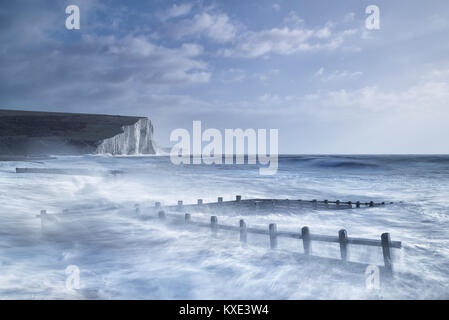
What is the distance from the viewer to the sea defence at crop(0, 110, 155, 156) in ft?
338

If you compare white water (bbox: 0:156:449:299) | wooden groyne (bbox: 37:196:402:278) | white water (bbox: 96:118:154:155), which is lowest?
white water (bbox: 0:156:449:299)

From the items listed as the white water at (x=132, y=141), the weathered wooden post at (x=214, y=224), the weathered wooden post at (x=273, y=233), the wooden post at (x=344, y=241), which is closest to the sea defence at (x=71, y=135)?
the white water at (x=132, y=141)

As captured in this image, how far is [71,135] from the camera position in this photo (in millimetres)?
115375

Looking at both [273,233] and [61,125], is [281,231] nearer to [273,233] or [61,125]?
[273,233]

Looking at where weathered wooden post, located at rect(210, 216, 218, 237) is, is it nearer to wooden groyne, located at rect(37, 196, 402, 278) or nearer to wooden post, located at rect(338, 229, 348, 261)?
wooden groyne, located at rect(37, 196, 402, 278)

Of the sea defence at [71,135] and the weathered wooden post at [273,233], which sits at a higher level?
the sea defence at [71,135]

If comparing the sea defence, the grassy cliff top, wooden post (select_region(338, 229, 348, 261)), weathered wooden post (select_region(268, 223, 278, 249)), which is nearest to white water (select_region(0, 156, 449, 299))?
weathered wooden post (select_region(268, 223, 278, 249))

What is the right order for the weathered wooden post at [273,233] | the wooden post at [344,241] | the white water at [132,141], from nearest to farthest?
the wooden post at [344,241]
the weathered wooden post at [273,233]
the white water at [132,141]

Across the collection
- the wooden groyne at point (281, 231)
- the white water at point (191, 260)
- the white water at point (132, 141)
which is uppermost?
the white water at point (132, 141)

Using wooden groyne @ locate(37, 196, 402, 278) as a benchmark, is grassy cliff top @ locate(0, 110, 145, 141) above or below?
above

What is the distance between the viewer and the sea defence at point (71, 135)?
338 ft

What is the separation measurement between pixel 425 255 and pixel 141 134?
126 meters

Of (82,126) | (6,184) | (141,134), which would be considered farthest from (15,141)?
(6,184)

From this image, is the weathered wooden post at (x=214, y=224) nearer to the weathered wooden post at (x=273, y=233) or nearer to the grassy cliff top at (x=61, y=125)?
the weathered wooden post at (x=273, y=233)
